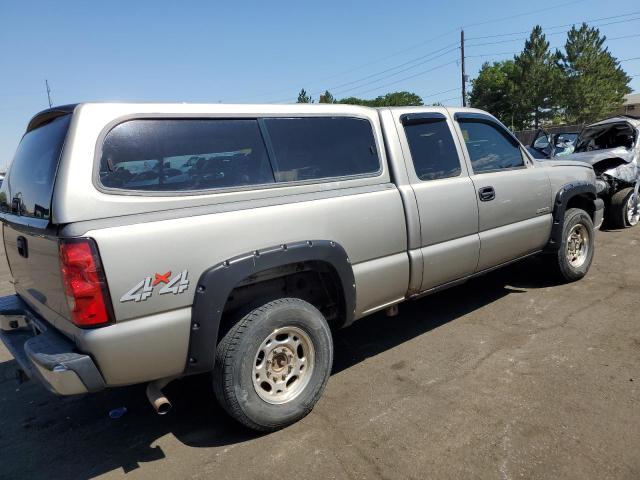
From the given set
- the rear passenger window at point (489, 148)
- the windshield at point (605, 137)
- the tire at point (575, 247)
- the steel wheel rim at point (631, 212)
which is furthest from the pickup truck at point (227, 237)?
the windshield at point (605, 137)

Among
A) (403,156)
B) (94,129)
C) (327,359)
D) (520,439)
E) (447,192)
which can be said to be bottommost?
(520,439)

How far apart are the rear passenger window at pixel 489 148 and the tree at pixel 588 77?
58.5m

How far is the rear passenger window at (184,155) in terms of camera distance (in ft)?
8.35

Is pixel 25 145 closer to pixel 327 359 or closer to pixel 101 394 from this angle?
pixel 101 394

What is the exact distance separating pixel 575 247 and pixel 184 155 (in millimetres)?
4644

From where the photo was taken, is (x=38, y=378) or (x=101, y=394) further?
(x=101, y=394)

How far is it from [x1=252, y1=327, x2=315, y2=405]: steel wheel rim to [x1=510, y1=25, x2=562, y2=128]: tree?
63367 mm

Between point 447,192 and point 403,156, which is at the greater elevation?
point 403,156

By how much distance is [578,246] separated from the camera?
18.2ft

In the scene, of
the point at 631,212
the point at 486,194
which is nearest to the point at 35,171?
the point at 486,194

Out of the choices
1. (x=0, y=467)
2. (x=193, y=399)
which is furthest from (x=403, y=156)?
(x=0, y=467)

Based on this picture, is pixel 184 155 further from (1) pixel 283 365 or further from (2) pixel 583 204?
(2) pixel 583 204

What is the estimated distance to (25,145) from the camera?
3.24m

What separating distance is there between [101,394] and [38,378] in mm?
1301
